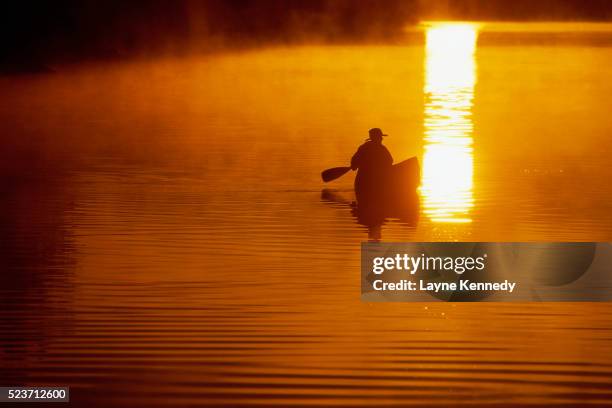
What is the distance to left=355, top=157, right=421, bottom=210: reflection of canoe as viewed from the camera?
48.8ft

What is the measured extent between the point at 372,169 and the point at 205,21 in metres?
41.7

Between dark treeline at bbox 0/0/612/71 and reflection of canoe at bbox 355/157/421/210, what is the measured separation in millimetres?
23908

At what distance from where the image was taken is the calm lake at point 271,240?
332 inches

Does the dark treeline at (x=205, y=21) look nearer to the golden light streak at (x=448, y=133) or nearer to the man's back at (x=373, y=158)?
the golden light streak at (x=448, y=133)

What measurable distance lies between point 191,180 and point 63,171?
6.34ft

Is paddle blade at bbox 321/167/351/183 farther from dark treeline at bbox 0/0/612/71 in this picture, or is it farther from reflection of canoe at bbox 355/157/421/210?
dark treeline at bbox 0/0/612/71

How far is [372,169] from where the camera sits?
15.0 metres

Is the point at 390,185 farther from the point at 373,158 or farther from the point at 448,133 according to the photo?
the point at 448,133

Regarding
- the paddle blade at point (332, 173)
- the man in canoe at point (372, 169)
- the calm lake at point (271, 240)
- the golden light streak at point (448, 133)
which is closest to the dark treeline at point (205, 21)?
the golden light streak at point (448, 133)

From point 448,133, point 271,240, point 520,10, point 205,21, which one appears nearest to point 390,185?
point 271,240

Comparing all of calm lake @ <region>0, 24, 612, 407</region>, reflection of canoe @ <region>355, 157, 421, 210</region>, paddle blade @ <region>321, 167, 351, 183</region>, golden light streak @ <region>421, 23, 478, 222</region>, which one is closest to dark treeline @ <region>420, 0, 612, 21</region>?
golden light streak @ <region>421, 23, 478, 222</region>

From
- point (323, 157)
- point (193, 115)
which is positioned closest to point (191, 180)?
point (323, 157)

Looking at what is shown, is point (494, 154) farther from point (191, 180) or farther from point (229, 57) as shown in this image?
point (229, 57)

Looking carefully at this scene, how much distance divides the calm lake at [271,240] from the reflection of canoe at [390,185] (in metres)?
0.25
